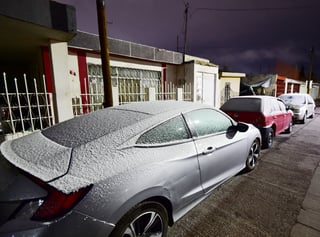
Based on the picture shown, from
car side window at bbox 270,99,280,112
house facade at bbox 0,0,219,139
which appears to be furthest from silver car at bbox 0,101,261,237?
car side window at bbox 270,99,280,112

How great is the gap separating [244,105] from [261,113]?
0.59 m

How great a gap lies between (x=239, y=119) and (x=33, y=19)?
17.5 feet

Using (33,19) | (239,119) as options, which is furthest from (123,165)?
(239,119)

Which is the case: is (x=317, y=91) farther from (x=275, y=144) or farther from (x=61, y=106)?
(x=61, y=106)

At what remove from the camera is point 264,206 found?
104 inches

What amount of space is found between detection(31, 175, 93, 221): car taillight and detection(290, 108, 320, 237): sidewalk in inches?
95.1

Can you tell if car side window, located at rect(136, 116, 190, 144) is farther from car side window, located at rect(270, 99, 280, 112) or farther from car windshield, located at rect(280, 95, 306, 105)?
car windshield, located at rect(280, 95, 306, 105)

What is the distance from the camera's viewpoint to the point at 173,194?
1896 mm

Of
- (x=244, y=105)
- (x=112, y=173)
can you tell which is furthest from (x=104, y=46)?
(x=244, y=105)

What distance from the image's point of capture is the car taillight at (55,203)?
1.23m

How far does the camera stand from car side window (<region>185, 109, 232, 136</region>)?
2467mm

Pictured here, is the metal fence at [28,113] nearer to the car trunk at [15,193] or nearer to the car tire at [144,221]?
the car trunk at [15,193]

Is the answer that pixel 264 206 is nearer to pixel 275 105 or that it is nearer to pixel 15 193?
pixel 15 193

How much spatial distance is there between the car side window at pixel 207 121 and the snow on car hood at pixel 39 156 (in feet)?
4.95
